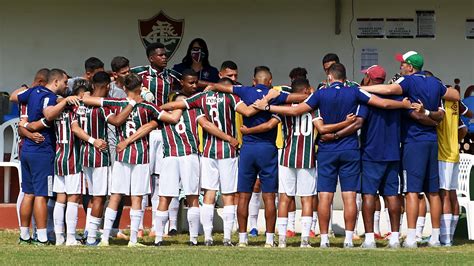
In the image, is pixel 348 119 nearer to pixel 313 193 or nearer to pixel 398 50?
pixel 313 193

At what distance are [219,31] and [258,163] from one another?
451 centimetres

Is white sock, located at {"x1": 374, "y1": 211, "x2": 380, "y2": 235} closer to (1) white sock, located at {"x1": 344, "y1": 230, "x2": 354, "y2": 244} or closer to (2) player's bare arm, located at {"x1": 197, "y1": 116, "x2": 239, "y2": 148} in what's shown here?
(1) white sock, located at {"x1": 344, "y1": 230, "x2": 354, "y2": 244}

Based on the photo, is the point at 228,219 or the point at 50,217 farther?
the point at 50,217

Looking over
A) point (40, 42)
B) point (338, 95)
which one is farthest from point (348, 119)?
point (40, 42)

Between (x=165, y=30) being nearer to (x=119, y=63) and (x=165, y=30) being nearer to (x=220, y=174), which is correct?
(x=119, y=63)

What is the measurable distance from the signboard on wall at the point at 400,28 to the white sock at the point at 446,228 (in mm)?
4354

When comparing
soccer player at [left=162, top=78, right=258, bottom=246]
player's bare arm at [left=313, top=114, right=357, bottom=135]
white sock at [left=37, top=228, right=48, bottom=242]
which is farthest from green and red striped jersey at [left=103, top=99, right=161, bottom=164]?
player's bare arm at [left=313, top=114, right=357, bottom=135]

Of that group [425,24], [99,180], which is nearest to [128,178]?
[99,180]

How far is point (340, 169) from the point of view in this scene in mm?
13688

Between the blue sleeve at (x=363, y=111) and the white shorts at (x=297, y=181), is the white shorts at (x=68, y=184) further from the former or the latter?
the blue sleeve at (x=363, y=111)

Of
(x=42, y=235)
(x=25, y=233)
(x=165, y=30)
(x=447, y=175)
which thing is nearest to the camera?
(x=42, y=235)

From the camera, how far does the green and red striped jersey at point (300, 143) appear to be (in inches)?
544

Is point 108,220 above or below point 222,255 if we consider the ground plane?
above

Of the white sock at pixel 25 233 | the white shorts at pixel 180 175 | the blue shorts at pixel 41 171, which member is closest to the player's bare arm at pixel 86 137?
the blue shorts at pixel 41 171
